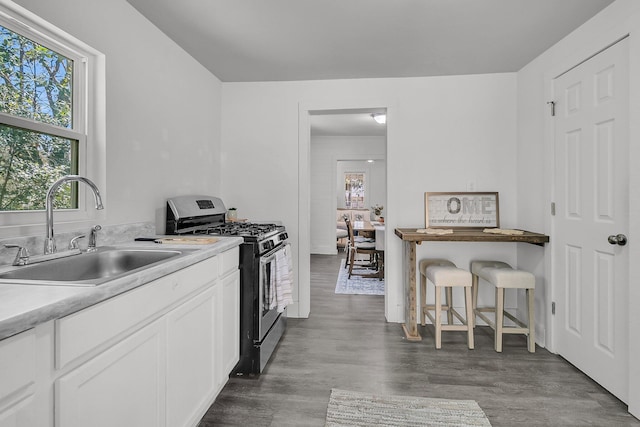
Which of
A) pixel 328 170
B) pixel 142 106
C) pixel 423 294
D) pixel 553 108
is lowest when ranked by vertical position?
pixel 423 294

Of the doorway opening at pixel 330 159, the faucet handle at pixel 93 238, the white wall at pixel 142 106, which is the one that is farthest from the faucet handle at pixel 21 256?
the doorway opening at pixel 330 159

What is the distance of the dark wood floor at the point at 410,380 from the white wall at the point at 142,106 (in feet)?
4.50

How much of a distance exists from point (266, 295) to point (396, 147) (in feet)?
6.42

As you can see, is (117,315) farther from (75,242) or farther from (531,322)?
(531,322)

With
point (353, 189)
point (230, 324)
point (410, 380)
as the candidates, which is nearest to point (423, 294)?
point (410, 380)

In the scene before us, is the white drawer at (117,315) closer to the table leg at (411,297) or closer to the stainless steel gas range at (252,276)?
the stainless steel gas range at (252,276)

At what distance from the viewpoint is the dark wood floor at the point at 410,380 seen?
6.47ft

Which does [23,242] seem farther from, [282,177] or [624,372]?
[624,372]

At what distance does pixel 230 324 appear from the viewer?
2201 mm

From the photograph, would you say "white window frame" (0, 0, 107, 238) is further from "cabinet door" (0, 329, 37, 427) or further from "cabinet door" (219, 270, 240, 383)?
"cabinet door" (0, 329, 37, 427)

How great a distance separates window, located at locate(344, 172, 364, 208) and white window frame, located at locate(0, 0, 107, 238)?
25.6 feet

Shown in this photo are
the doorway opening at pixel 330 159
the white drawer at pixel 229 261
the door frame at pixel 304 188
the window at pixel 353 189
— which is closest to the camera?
the white drawer at pixel 229 261

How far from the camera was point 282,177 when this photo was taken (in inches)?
144

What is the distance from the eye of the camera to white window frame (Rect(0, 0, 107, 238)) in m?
1.61
